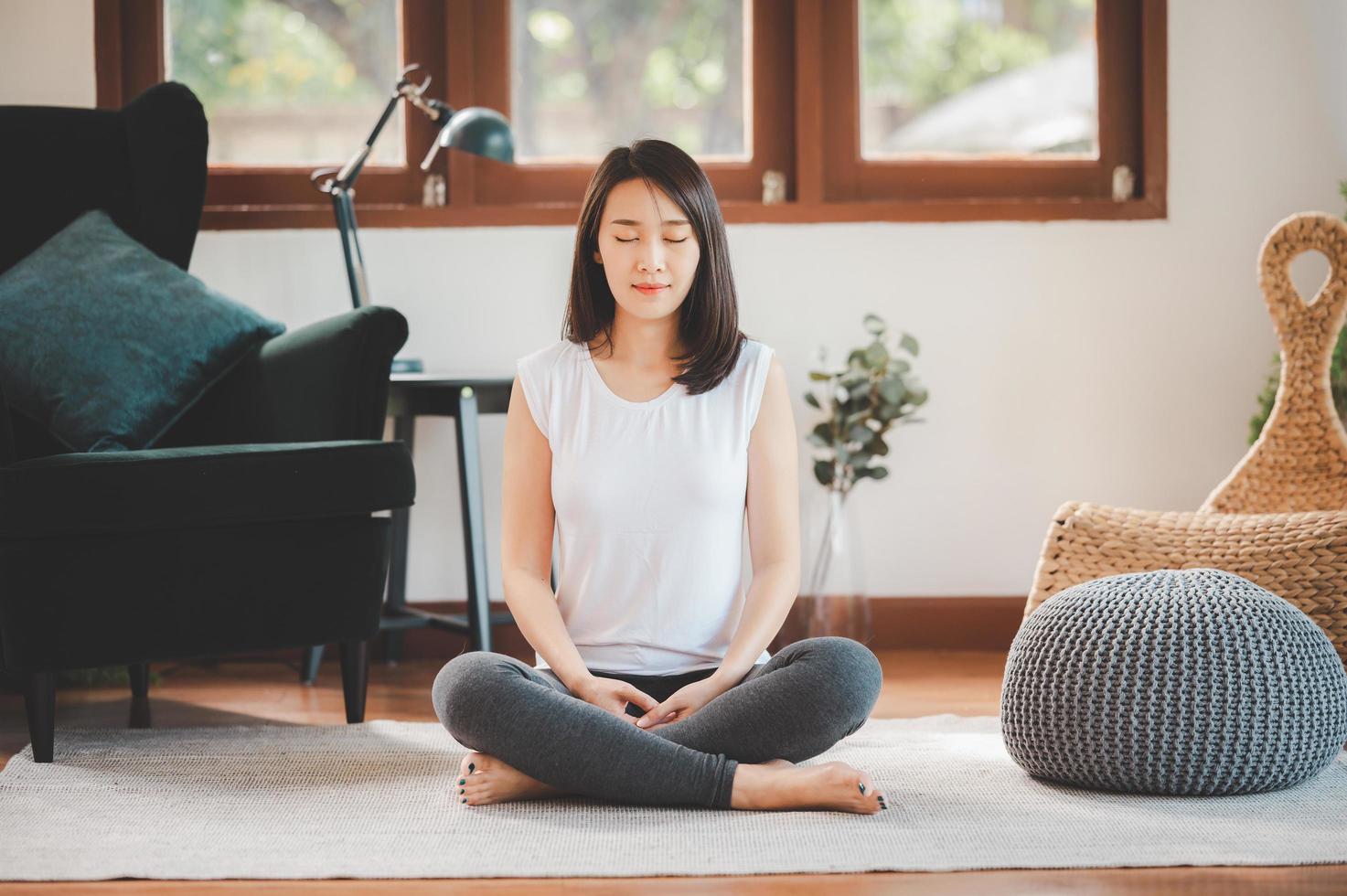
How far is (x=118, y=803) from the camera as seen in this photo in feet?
5.12

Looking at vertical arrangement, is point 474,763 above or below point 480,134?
below

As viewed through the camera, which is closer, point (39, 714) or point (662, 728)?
point (662, 728)

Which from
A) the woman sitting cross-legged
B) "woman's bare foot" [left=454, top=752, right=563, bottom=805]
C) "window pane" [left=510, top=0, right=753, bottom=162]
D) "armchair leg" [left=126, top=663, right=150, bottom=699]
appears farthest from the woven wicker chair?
"armchair leg" [left=126, top=663, right=150, bottom=699]

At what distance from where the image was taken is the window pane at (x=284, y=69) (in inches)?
110

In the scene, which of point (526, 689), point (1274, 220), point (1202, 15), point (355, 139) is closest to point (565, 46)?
point (355, 139)

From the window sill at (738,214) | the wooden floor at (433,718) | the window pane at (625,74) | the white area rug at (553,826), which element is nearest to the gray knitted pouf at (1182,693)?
the white area rug at (553,826)

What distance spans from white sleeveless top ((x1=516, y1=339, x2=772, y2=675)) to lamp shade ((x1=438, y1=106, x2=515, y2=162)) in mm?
887

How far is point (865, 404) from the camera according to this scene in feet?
8.27

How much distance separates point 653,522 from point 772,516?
148 mm

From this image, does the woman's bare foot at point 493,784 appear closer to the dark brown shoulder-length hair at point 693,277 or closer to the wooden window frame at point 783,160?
the dark brown shoulder-length hair at point 693,277

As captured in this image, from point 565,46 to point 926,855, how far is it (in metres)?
1.99

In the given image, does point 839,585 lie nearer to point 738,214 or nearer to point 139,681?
point 738,214

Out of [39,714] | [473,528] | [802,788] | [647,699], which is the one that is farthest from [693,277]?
[39,714]

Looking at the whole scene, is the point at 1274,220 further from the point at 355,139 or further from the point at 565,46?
the point at 355,139
